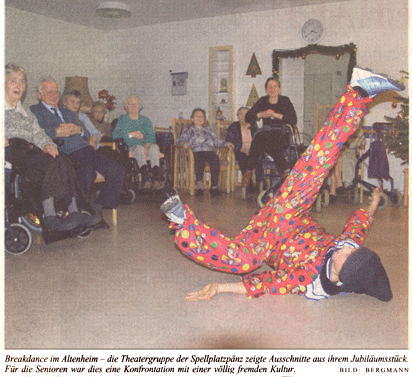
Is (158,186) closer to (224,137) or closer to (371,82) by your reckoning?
(224,137)

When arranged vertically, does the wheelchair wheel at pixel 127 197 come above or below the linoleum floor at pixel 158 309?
below

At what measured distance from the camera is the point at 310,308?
183cm

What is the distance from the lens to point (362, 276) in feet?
5.25

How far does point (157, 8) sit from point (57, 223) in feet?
17.0

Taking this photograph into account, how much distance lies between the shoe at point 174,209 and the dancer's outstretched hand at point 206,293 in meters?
0.42

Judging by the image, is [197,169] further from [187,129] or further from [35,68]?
[35,68]

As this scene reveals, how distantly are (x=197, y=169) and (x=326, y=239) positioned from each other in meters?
3.77

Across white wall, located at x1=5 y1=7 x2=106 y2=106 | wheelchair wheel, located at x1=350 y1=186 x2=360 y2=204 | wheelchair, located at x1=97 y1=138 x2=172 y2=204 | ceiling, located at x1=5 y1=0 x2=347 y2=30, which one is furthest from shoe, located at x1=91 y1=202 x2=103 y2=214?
ceiling, located at x1=5 y1=0 x2=347 y2=30

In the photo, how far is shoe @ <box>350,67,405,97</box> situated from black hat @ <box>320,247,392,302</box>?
0.72 metres

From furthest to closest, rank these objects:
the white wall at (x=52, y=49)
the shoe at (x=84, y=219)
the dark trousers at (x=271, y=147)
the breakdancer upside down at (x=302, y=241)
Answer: the white wall at (x=52, y=49)
the dark trousers at (x=271, y=147)
the shoe at (x=84, y=219)
the breakdancer upside down at (x=302, y=241)

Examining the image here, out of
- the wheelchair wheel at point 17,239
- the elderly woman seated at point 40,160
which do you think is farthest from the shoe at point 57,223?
the wheelchair wheel at point 17,239

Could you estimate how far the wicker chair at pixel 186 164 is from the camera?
555 cm

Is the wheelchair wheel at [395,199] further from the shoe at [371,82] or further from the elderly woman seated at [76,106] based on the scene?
the elderly woman seated at [76,106]

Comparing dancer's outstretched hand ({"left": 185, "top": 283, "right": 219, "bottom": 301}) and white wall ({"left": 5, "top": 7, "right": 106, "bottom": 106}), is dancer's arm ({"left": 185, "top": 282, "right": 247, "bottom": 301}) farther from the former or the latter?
white wall ({"left": 5, "top": 7, "right": 106, "bottom": 106})
